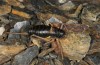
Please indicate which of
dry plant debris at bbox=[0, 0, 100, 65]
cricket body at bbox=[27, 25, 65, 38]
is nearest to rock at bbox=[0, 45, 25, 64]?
dry plant debris at bbox=[0, 0, 100, 65]

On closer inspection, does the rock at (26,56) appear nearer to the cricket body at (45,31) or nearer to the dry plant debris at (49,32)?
the dry plant debris at (49,32)

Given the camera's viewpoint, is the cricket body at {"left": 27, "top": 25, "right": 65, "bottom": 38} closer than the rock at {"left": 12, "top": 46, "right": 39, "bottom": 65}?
No

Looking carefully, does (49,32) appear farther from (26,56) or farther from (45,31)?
(26,56)

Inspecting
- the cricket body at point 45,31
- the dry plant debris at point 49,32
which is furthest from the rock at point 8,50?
the cricket body at point 45,31

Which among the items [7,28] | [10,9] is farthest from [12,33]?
[10,9]

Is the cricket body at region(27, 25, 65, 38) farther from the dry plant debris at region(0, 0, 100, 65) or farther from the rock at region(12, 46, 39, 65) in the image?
the rock at region(12, 46, 39, 65)
